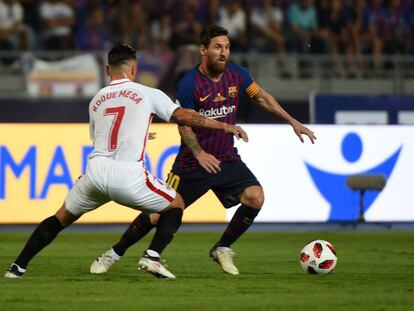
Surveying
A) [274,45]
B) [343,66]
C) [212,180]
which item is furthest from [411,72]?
[212,180]

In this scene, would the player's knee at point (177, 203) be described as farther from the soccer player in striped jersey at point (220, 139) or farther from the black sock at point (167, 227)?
the soccer player in striped jersey at point (220, 139)

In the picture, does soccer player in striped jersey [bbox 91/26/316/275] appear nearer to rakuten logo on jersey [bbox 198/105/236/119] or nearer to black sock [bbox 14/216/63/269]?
rakuten logo on jersey [bbox 198/105/236/119]

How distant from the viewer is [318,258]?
402 inches

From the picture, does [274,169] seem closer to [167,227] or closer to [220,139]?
[220,139]

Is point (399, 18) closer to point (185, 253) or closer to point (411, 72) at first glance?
point (411, 72)

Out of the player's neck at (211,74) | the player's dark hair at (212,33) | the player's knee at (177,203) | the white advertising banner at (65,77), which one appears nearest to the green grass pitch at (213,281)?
the player's knee at (177,203)

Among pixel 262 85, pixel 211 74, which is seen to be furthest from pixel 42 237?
pixel 262 85

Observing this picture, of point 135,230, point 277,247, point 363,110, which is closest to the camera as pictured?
point 135,230

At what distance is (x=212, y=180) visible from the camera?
10.4 m

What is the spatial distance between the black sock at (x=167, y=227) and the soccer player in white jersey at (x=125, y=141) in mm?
42

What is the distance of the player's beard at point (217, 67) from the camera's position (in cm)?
1021

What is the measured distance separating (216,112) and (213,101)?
0.10 metres

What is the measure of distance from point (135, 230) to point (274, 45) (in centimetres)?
1138

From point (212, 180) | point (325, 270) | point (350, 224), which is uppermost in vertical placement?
point (212, 180)
